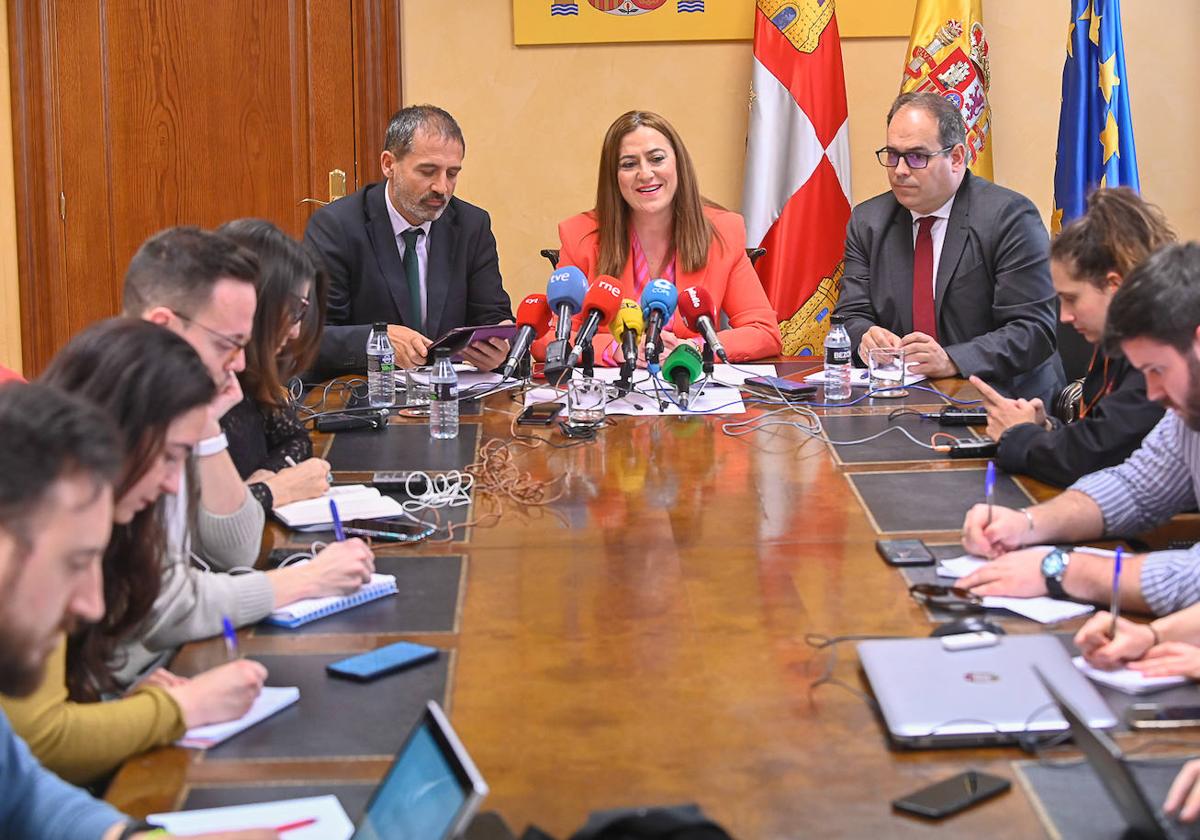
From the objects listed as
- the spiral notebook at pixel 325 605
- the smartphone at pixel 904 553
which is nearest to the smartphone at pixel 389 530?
the spiral notebook at pixel 325 605

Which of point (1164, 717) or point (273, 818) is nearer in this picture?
point (273, 818)

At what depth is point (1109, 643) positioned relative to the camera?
1.86 metres

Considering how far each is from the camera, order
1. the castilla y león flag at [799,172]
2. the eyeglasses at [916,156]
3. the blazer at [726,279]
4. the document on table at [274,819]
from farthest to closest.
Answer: the castilla y león flag at [799,172], the blazer at [726,279], the eyeglasses at [916,156], the document on table at [274,819]

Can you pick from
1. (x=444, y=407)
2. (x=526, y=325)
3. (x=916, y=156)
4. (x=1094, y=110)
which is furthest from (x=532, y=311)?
(x=1094, y=110)

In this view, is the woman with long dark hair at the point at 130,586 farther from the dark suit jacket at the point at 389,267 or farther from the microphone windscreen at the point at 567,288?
the dark suit jacket at the point at 389,267

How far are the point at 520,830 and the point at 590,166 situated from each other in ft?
13.6

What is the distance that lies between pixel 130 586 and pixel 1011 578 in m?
1.25

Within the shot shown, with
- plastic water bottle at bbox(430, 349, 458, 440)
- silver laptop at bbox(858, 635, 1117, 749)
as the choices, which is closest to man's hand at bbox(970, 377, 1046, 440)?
plastic water bottle at bbox(430, 349, 458, 440)

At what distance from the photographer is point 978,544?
2.31 meters

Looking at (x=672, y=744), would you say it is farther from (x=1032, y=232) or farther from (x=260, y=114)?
(x=260, y=114)

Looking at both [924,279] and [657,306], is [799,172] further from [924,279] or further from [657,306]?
[657,306]

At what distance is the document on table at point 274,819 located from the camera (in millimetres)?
1462

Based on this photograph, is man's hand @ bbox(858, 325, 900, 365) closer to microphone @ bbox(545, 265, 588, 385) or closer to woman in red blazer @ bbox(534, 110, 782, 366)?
woman in red blazer @ bbox(534, 110, 782, 366)

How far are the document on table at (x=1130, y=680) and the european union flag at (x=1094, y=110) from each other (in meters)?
3.43
